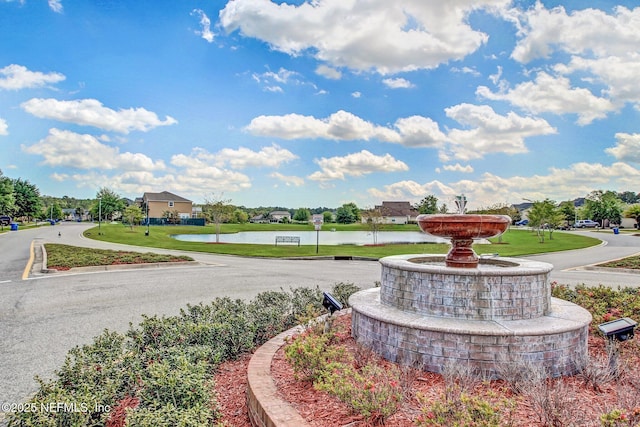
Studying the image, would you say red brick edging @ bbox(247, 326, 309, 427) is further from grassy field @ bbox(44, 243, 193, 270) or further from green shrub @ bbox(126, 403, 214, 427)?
grassy field @ bbox(44, 243, 193, 270)

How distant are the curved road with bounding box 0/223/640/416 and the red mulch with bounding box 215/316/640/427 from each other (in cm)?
243

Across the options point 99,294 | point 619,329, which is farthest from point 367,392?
point 99,294

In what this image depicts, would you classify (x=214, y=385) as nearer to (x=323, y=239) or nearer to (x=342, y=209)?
(x=323, y=239)

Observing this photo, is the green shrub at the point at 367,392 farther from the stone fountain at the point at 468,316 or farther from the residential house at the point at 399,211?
the residential house at the point at 399,211

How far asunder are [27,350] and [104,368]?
3066mm

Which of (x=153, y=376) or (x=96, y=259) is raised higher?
(x=153, y=376)

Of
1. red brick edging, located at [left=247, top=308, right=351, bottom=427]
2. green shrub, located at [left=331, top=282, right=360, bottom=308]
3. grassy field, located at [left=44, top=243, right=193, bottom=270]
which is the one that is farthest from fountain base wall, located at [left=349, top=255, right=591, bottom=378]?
grassy field, located at [left=44, top=243, right=193, bottom=270]

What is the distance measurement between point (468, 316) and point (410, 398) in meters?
1.69

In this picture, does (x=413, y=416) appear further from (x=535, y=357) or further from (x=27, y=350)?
(x=27, y=350)

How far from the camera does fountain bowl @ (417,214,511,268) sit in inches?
225

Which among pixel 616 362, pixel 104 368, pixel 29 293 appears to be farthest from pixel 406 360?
pixel 29 293

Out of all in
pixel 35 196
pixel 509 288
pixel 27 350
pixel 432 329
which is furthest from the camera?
pixel 35 196

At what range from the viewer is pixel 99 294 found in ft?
35.1

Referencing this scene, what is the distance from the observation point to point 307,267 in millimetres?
17266
